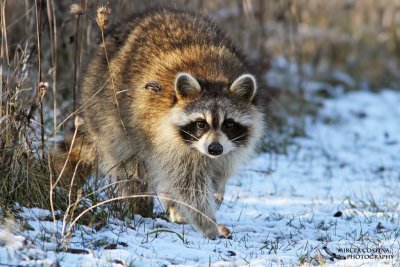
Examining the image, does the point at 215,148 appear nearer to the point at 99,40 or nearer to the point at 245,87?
the point at 245,87

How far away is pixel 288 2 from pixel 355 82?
2.79m

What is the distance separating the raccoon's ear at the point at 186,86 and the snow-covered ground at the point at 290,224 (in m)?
0.94

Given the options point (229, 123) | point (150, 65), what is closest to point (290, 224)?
point (229, 123)

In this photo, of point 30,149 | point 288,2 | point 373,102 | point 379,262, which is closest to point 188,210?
point 30,149

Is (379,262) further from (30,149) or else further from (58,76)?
(58,76)

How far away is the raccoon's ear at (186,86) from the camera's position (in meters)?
4.62

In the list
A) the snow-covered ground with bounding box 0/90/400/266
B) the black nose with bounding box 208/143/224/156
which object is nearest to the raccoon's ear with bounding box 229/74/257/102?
the black nose with bounding box 208/143/224/156

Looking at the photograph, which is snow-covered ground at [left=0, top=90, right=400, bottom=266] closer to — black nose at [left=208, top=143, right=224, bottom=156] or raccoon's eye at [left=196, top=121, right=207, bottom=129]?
black nose at [left=208, top=143, right=224, bottom=156]

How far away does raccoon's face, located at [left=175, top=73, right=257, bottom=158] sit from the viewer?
181 inches

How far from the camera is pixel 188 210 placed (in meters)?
4.80

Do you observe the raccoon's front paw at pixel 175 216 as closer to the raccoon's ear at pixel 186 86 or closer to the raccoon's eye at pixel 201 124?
the raccoon's eye at pixel 201 124

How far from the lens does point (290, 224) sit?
4.93 metres

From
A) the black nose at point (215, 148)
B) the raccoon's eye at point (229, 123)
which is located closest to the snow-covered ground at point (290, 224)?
the black nose at point (215, 148)

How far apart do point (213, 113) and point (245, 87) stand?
1.14 ft
